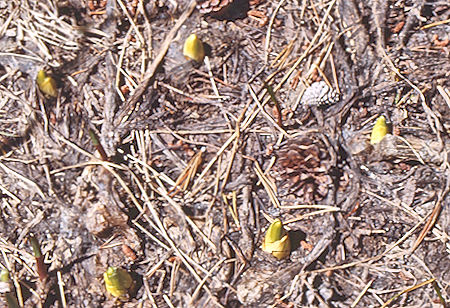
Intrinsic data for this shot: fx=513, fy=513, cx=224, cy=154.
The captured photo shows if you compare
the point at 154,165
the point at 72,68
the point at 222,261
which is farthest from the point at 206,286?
the point at 72,68

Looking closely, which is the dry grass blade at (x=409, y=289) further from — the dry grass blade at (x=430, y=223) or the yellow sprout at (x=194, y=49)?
the yellow sprout at (x=194, y=49)

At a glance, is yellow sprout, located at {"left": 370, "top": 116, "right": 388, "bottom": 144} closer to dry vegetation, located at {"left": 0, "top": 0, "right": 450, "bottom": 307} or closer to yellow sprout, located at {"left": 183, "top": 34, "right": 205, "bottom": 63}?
A: dry vegetation, located at {"left": 0, "top": 0, "right": 450, "bottom": 307}

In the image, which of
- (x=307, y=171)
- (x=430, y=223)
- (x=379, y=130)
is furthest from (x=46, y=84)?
(x=430, y=223)

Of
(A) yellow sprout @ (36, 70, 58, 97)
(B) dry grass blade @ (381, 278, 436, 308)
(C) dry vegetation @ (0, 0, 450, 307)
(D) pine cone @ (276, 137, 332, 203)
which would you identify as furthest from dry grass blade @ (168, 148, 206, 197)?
(B) dry grass blade @ (381, 278, 436, 308)

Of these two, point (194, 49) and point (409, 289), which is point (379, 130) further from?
point (194, 49)

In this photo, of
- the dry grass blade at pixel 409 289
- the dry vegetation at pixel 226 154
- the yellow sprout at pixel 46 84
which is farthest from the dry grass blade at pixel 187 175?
the dry grass blade at pixel 409 289

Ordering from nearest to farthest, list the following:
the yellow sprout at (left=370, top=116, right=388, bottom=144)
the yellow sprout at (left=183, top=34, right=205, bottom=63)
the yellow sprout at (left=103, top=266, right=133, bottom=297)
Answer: the yellow sprout at (left=103, top=266, right=133, bottom=297) → the yellow sprout at (left=370, top=116, right=388, bottom=144) → the yellow sprout at (left=183, top=34, right=205, bottom=63)

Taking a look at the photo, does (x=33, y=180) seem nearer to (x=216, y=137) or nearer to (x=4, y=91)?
(x=4, y=91)
